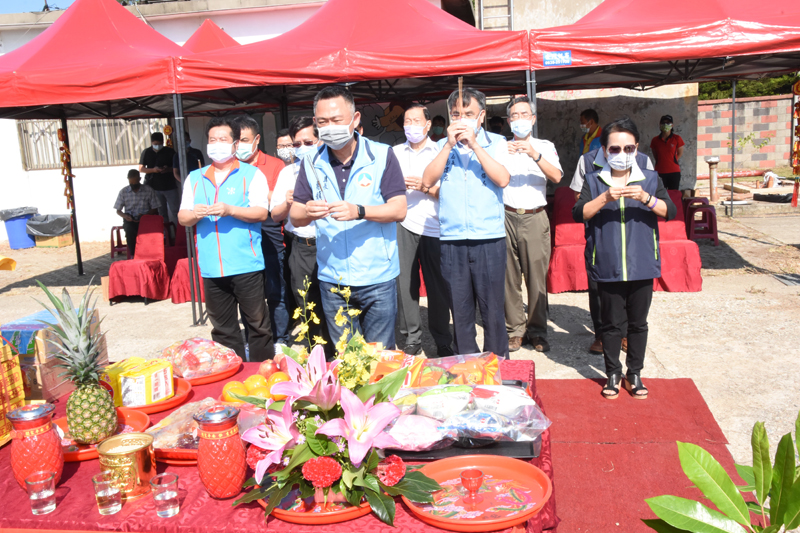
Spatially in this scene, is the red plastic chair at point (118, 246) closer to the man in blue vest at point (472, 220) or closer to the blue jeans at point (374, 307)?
the man in blue vest at point (472, 220)

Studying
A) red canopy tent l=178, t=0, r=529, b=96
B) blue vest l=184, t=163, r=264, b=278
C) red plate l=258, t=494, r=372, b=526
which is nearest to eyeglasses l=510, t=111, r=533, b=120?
red canopy tent l=178, t=0, r=529, b=96

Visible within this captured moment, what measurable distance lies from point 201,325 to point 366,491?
17.0ft

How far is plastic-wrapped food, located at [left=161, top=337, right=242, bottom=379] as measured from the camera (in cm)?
260

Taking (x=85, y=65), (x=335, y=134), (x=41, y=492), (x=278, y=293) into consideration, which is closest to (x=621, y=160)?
(x=335, y=134)

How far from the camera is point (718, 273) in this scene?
7.44 meters

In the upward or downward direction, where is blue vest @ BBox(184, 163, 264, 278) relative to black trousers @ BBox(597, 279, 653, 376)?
upward

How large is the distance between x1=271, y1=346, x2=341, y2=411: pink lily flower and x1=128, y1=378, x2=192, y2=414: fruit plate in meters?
0.96

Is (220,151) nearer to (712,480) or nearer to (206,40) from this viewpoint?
(712,480)

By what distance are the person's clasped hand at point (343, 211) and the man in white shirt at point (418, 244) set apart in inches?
63.9

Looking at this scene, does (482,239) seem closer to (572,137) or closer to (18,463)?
(18,463)

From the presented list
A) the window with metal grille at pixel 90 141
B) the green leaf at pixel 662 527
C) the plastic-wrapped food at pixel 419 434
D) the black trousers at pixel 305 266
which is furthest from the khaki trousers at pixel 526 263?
the window with metal grille at pixel 90 141

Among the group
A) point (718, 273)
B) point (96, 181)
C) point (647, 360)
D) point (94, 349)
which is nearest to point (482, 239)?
point (647, 360)

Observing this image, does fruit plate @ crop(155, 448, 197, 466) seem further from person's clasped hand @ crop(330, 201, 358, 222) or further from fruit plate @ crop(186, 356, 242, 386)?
person's clasped hand @ crop(330, 201, 358, 222)

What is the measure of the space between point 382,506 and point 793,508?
93cm
